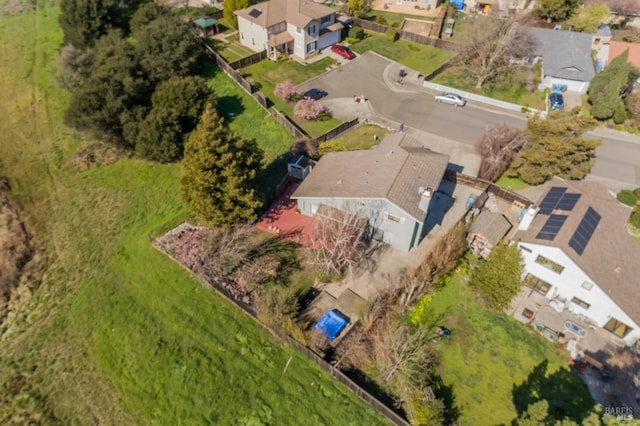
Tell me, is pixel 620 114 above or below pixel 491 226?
above

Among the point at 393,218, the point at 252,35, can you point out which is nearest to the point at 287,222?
the point at 393,218

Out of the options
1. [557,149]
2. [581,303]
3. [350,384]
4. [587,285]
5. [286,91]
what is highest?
[557,149]

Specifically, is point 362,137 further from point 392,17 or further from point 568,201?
point 392,17

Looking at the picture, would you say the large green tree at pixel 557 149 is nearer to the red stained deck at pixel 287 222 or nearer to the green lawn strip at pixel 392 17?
the red stained deck at pixel 287 222

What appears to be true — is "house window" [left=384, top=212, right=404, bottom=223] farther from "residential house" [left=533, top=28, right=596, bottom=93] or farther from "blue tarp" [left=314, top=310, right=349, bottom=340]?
"residential house" [left=533, top=28, right=596, bottom=93]

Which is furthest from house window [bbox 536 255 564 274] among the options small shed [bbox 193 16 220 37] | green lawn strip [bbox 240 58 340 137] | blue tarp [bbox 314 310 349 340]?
small shed [bbox 193 16 220 37]

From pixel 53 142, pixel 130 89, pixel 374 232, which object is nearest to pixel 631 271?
pixel 374 232

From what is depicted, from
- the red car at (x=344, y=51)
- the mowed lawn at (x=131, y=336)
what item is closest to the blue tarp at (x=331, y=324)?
the mowed lawn at (x=131, y=336)

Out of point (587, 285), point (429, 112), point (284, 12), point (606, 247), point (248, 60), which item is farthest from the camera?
point (284, 12)
